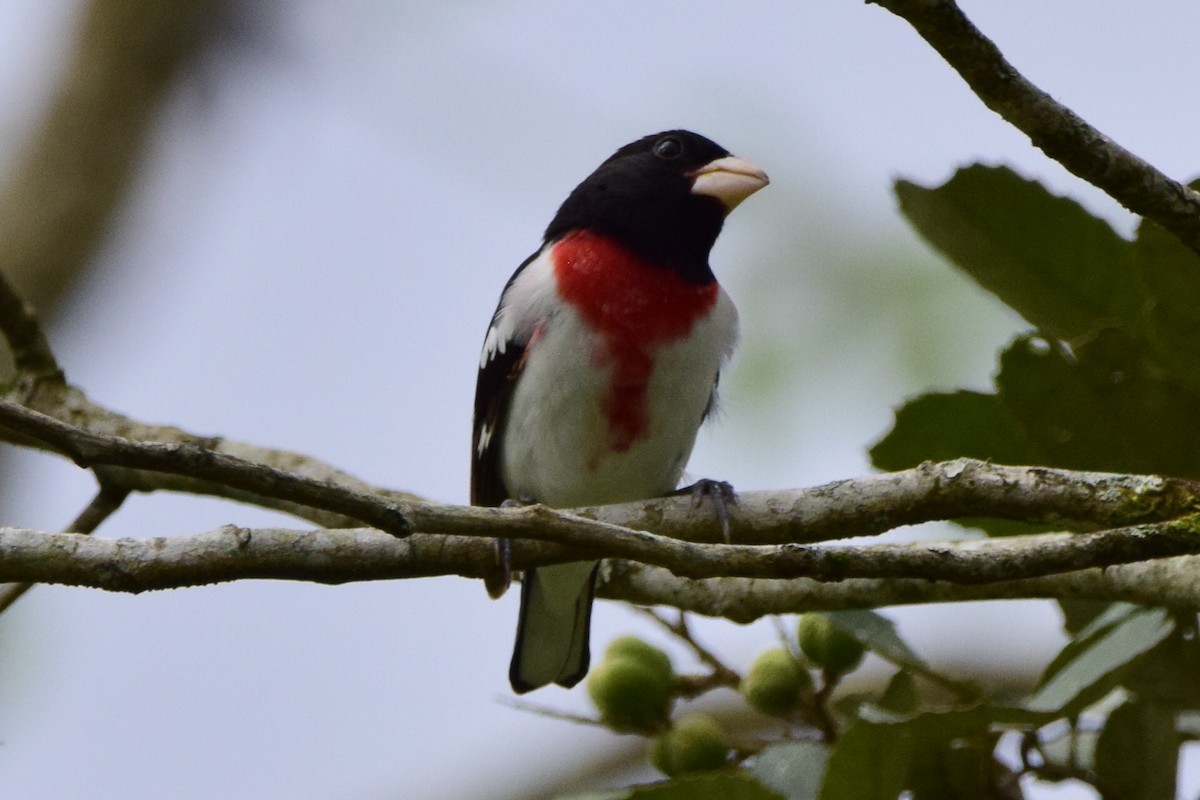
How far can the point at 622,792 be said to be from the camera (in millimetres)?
2648

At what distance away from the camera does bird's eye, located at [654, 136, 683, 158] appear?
4.34 m

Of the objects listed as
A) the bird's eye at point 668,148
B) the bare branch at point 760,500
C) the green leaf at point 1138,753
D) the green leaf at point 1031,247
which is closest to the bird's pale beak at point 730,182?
the bird's eye at point 668,148

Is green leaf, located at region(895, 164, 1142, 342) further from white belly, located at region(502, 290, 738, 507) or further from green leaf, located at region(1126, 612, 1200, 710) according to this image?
white belly, located at region(502, 290, 738, 507)

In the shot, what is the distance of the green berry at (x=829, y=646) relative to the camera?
2.96 metres

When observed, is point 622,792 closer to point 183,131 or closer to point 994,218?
point 994,218

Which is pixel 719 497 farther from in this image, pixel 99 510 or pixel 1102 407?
pixel 99 510

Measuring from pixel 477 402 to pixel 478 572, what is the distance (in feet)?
5.37

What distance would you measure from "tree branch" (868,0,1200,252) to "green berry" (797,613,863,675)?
101 centimetres

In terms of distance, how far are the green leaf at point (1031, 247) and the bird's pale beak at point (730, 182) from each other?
3.40 ft

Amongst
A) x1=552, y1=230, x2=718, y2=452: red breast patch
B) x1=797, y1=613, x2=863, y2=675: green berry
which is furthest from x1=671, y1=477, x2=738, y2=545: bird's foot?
x1=552, y1=230, x2=718, y2=452: red breast patch

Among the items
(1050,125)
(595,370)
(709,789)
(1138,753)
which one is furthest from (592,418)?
(1050,125)

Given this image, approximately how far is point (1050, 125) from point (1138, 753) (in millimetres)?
1171

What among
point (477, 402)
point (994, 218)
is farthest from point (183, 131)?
point (994, 218)

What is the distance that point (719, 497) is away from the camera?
2.87 meters
